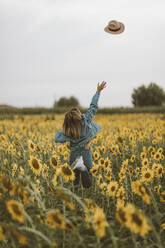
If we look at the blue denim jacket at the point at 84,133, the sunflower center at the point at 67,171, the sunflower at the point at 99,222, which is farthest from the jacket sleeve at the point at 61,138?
the sunflower at the point at 99,222

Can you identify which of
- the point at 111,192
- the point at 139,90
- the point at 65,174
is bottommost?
the point at 111,192

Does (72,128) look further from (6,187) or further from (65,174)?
(6,187)

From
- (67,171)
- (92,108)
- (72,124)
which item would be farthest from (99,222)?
(92,108)

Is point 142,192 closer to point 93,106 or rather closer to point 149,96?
point 93,106

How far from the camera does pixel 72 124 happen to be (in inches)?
147

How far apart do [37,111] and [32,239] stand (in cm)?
2312

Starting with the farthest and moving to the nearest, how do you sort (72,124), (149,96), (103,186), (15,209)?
(149,96) → (72,124) → (103,186) → (15,209)

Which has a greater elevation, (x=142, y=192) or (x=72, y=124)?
(x=72, y=124)

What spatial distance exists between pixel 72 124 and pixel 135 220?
230 centimetres

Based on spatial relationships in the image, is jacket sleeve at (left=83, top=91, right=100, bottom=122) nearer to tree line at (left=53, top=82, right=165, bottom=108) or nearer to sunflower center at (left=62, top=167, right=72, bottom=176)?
sunflower center at (left=62, top=167, right=72, bottom=176)

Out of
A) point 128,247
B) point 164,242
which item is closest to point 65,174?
point 128,247

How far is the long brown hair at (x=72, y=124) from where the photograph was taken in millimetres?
3693

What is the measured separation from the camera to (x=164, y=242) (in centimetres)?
263

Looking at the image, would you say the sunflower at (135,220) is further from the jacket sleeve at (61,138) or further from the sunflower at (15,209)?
the jacket sleeve at (61,138)
